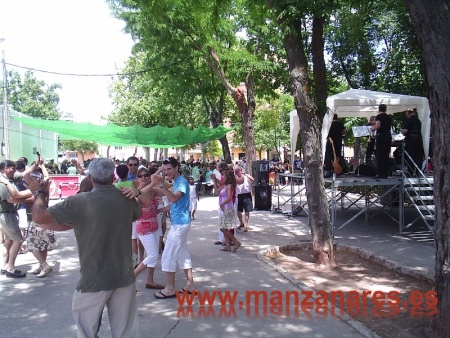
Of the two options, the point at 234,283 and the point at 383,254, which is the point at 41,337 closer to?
the point at 234,283

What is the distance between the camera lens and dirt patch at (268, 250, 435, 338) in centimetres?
474

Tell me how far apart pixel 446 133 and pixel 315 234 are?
3653 mm

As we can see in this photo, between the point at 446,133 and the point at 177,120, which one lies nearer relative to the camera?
the point at 446,133

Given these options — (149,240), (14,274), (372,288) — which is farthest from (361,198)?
(14,274)

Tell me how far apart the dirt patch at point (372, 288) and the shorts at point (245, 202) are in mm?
2112

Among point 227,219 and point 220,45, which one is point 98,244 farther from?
point 220,45

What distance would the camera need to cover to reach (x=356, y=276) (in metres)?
6.71

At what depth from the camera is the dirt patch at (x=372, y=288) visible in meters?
4.74

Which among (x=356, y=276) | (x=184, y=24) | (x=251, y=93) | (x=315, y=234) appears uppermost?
(x=184, y=24)

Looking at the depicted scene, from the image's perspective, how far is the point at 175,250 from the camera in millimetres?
5312

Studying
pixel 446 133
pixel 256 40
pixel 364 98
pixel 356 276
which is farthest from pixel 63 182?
pixel 446 133

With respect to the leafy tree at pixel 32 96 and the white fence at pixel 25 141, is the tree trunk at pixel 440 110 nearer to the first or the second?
the white fence at pixel 25 141

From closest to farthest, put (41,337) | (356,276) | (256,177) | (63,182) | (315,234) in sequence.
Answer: (41,337) → (356,276) → (315,234) → (256,177) → (63,182)

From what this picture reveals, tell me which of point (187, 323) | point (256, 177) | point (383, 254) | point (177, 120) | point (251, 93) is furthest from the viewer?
point (177, 120)
